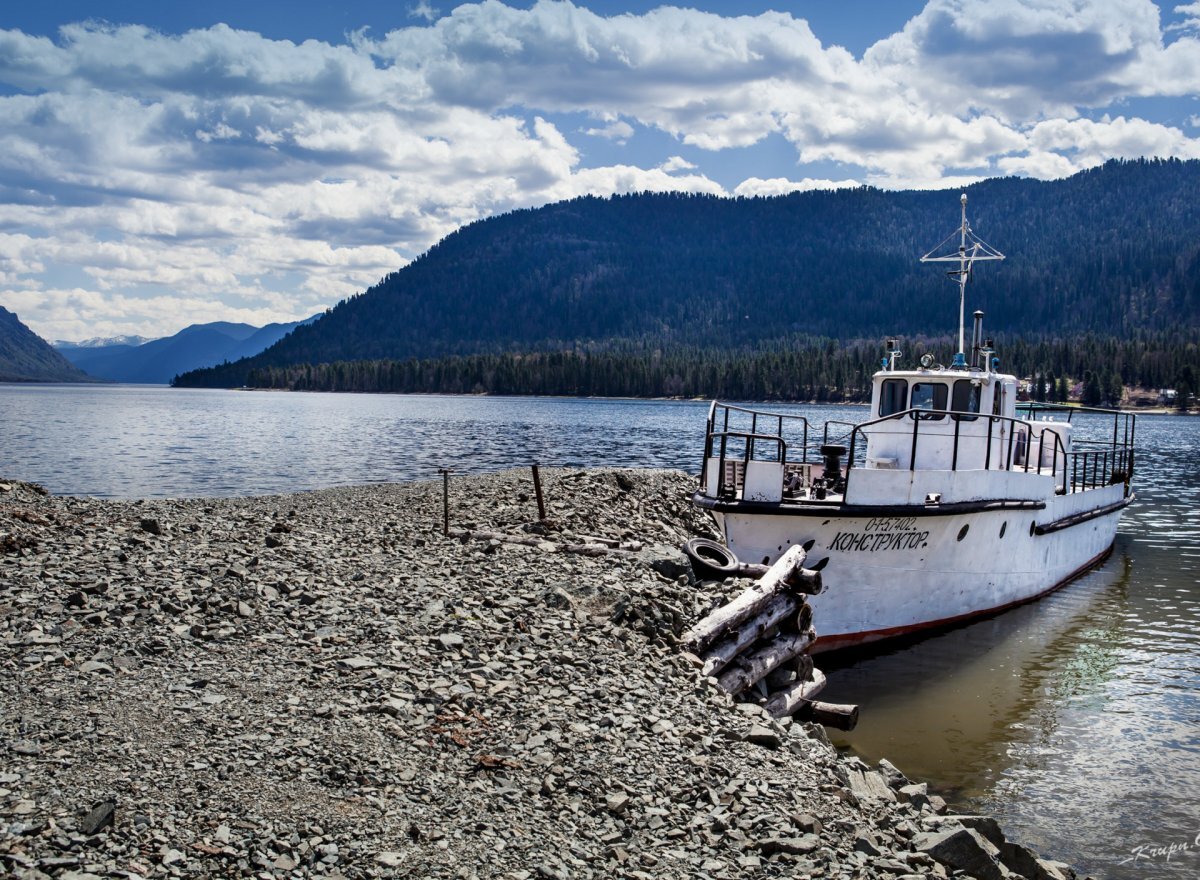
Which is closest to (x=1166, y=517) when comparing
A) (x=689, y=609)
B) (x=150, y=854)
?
(x=689, y=609)

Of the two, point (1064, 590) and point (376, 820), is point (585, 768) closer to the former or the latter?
point (376, 820)

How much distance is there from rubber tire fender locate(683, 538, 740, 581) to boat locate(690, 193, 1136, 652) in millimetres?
36

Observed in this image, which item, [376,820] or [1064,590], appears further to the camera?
[1064,590]

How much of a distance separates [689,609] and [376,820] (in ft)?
21.9

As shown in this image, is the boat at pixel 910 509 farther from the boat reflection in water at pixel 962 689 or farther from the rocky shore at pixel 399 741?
the rocky shore at pixel 399 741

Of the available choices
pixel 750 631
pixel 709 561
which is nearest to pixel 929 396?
pixel 709 561

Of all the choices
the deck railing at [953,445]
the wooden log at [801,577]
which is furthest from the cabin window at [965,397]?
the wooden log at [801,577]

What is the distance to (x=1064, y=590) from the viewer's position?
24.9 metres

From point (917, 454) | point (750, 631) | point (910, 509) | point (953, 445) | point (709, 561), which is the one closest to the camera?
point (750, 631)

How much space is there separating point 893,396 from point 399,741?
16.4 meters

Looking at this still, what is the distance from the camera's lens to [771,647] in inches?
534

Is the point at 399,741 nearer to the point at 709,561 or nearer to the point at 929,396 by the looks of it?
the point at 709,561

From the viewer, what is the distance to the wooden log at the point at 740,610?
38.9 feet

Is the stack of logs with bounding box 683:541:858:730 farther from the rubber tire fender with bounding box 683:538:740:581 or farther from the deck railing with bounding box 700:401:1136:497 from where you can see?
the deck railing with bounding box 700:401:1136:497
